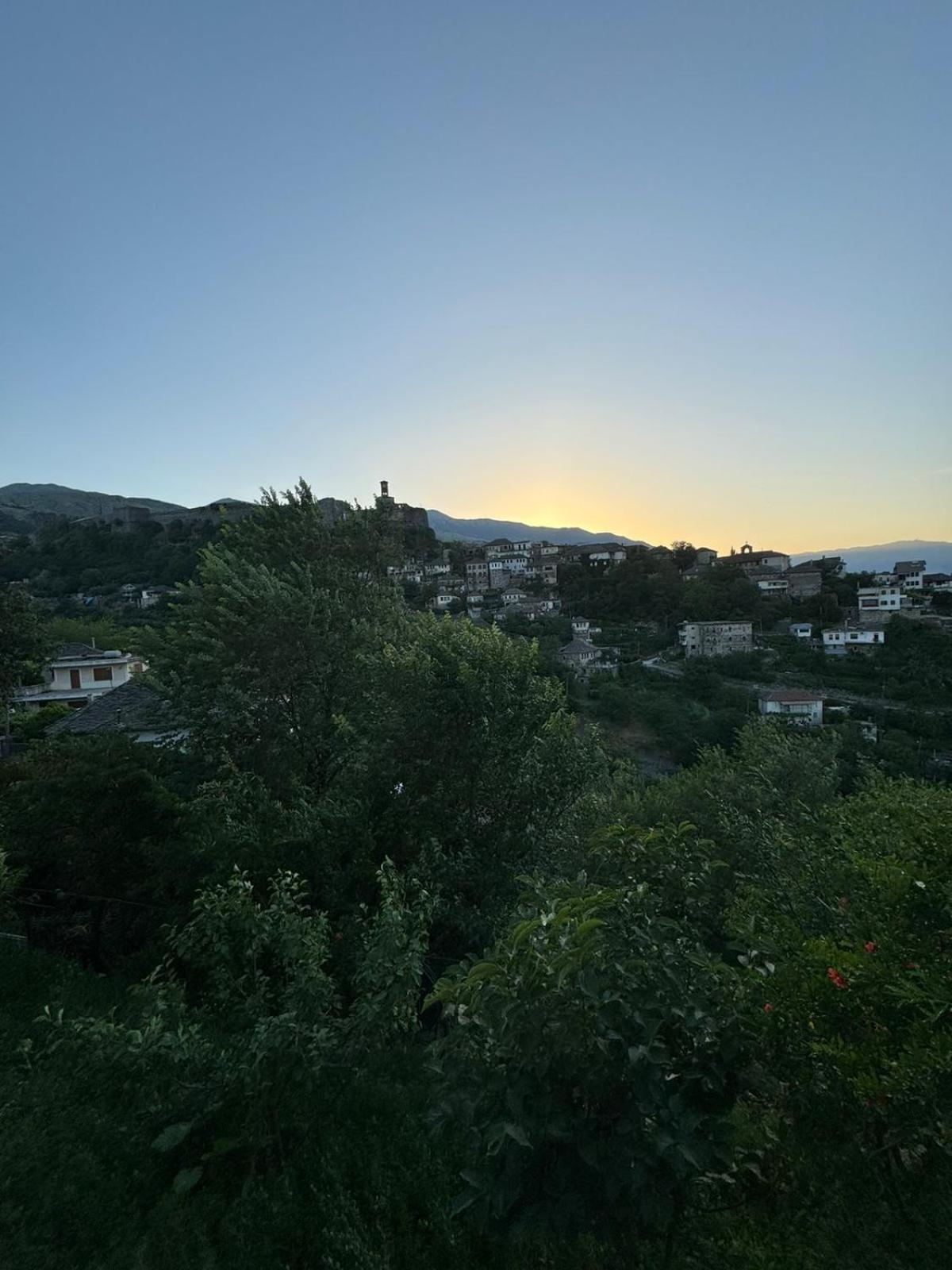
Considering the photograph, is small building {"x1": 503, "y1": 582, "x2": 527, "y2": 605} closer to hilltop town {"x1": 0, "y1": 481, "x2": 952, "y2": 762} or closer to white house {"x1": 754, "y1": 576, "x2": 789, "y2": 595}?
hilltop town {"x1": 0, "y1": 481, "x2": 952, "y2": 762}

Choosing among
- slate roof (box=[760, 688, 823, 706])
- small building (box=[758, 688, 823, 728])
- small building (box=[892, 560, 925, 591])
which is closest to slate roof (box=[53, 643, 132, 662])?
small building (box=[758, 688, 823, 728])

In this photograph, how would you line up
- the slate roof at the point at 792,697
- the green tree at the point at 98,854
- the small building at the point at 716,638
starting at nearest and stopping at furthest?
the green tree at the point at 98,854 < the slate roof at the point at 792,697 < the small building at the point at 716,638

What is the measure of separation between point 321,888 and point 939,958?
5.60 metres

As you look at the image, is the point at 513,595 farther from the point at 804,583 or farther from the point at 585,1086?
the point at 585,1086

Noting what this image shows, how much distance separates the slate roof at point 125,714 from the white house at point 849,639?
2056 inches

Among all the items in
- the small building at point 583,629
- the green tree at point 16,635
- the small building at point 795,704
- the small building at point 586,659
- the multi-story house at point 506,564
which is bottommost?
the small building at point 795,704

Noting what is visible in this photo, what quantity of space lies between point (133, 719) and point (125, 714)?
147 cm

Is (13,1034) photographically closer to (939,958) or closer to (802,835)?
(939,958)

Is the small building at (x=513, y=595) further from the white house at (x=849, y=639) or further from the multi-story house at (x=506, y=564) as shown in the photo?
the white house at (x=849, y=639)

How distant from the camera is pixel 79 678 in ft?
102

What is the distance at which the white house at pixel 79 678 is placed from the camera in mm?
30250

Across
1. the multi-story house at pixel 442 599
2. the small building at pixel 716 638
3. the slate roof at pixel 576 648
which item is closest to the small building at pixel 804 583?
the small building at pixel 716 638

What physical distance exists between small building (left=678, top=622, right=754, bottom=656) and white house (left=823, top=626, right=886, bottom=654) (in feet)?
20.4

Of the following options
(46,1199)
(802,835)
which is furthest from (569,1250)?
(802,835)
